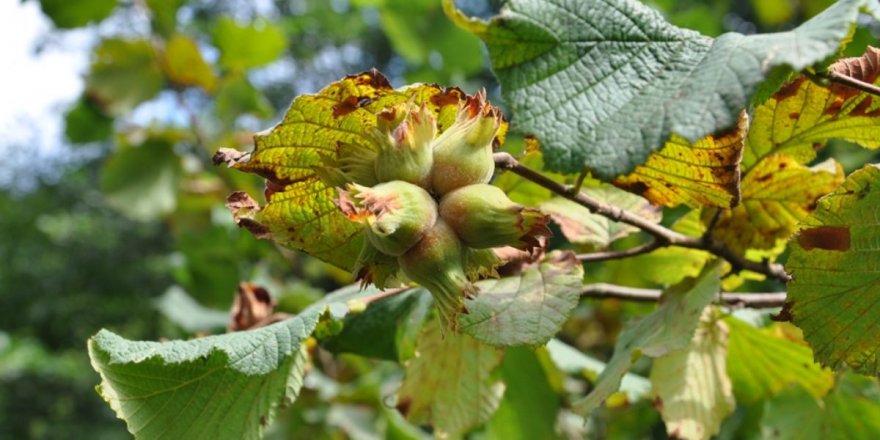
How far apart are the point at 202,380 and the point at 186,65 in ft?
6.58

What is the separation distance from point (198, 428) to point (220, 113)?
6.30 feet

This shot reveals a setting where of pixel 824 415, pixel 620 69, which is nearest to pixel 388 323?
pixel 620 69

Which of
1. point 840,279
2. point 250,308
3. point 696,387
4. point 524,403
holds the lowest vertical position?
point 524,403

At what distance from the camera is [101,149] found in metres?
15.1

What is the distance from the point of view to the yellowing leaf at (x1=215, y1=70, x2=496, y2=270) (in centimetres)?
74

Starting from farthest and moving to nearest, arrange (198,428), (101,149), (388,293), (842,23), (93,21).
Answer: (101,149)
(93,21)
(388,293)
(198,428)
(842,23)

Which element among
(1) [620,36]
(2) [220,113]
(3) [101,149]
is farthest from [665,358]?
(3) [101,149]

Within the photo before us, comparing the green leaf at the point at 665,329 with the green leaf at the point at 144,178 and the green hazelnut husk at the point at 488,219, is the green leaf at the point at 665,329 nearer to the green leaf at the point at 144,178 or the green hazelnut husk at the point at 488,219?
the green hazelnut husk at the point at 488,219

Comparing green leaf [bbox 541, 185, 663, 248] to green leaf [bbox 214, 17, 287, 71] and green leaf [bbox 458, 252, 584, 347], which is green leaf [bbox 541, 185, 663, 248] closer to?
green leaf [bbox 458, 252, 584, 347]

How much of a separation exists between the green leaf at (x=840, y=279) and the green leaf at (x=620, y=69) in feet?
0.58

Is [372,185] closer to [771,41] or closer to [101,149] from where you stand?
[771,41]

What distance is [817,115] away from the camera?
0.87 m

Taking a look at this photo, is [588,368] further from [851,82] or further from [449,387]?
[851,82]

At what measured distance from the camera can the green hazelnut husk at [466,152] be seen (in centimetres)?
69
